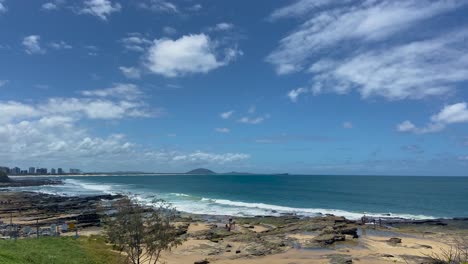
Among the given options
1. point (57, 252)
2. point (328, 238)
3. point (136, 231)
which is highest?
point (136, 231)

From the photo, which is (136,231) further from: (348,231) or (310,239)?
(348,231)

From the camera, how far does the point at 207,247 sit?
3512 cm

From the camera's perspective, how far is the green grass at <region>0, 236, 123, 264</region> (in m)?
18.5

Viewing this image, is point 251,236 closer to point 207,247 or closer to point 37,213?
point 207,247

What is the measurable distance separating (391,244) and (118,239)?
88.4 ft

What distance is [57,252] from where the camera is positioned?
73.3ft

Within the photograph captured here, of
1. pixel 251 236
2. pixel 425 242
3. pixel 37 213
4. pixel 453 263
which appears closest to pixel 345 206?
pixel 425 242

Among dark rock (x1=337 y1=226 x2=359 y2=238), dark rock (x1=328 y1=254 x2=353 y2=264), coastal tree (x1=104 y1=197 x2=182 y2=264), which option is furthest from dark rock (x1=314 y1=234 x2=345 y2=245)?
coastal tree (x1=104 y1=197 x2=182 y2=264)

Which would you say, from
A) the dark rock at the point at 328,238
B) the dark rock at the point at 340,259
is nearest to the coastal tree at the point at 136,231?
the dark rock at the point at 340,259

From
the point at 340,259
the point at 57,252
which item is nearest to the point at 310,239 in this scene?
the point at 340,259

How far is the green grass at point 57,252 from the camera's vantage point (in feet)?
60.5

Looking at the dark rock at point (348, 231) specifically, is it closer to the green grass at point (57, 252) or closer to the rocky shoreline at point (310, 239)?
the rocky shoreline at point (310, 239)

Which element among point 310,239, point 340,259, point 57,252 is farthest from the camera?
point 310,239

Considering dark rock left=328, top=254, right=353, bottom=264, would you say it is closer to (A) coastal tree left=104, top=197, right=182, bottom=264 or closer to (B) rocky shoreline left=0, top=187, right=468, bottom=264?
(B) rocky shoreline left=0, top=187, right=468, bottom=264
